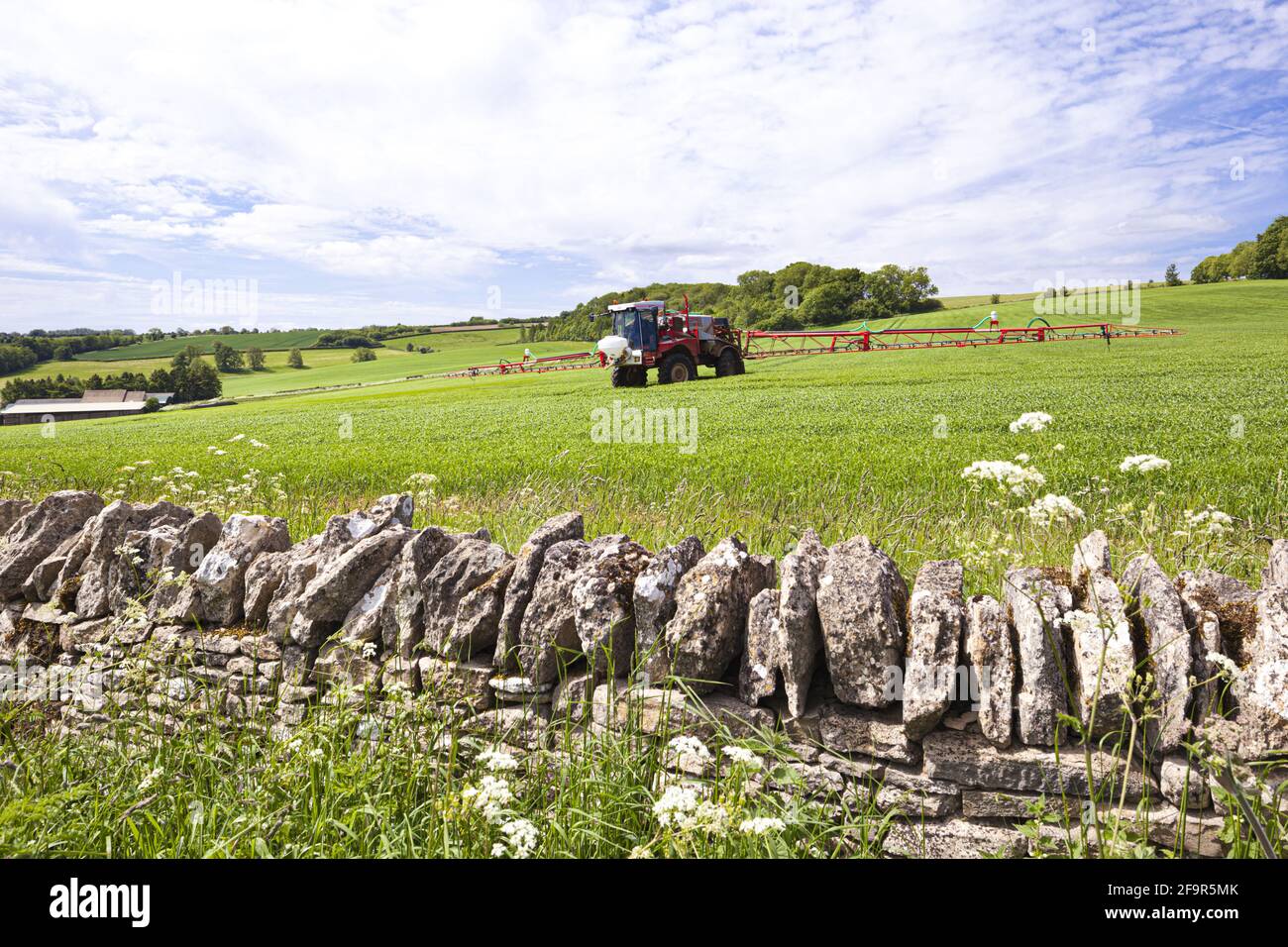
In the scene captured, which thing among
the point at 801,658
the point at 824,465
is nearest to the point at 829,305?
the point at 824,465

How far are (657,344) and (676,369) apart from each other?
1.40 meters

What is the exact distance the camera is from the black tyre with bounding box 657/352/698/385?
1222 inches

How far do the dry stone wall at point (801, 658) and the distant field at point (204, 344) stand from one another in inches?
4342

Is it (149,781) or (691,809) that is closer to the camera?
(691,809)

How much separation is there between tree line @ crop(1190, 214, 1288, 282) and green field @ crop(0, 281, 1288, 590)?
88092mm

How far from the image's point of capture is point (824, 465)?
25.9 ft

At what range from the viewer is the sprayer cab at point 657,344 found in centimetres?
2992

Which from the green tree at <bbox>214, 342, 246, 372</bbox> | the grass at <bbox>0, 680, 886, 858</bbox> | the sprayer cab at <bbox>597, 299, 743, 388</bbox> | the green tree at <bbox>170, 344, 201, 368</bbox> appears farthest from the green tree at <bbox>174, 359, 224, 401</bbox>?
the grass at <bbox>0, 680, 886, 858</bbox>

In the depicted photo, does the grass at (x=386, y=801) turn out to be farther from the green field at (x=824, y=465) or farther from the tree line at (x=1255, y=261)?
the tree line at (x=1255, y=261)

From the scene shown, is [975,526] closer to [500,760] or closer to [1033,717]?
[1033,717]

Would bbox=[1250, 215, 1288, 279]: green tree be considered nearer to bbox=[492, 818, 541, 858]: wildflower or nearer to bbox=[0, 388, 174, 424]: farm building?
bbox=[492, 818, 541, 858]: wildflower

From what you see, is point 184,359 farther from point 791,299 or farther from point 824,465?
point 824,465

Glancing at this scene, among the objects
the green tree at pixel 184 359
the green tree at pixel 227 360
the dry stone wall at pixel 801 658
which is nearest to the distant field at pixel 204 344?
the green tree at pixel 227 360
